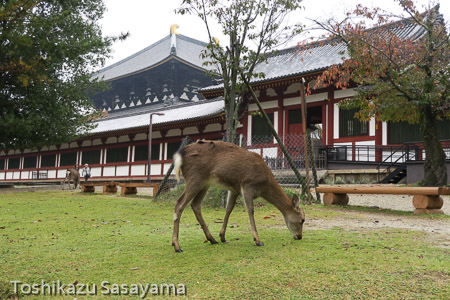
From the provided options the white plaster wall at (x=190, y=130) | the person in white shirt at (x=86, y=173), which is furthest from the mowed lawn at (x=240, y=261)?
the person in white shirt at (x=86, y=173)

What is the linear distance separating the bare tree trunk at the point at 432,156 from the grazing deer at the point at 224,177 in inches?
389

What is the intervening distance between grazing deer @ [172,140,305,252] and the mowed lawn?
422 millimetres

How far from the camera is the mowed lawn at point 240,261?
3.11 meters

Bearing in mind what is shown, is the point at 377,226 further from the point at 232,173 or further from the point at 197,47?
the point at 197,47

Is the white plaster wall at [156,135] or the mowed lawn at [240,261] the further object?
the white plaster wall at [156,135]

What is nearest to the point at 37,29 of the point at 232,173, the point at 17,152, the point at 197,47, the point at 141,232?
the point at 141,232

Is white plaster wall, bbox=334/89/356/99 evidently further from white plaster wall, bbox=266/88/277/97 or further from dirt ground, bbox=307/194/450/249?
dirt ground, bbox=307/194/450/249

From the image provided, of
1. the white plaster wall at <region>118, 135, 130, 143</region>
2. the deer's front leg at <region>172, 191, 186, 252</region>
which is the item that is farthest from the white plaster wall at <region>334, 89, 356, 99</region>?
the white plaster wall at <region>118, 135, 130, 143</region>

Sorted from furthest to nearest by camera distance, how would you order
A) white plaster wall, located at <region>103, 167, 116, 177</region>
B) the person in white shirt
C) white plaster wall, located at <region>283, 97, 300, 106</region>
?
white plaster wall, located at <region>103, 167, 116, 177</region>
the person in white shirt
white plaster wall, located at <region>283, 97, 300, 106</region>

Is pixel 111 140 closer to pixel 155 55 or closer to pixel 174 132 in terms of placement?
pixel 174 132

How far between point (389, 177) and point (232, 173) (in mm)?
13368

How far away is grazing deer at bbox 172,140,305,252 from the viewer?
458 cm

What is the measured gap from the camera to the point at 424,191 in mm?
8250

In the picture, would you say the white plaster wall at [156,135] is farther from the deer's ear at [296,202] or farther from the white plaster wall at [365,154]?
the deer's ear at [296,202]
